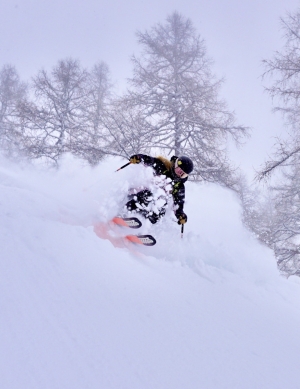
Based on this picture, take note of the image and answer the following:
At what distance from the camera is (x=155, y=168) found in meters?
5.27

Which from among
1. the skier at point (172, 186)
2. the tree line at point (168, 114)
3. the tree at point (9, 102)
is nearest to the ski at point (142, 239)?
the skier at point (172, 186)

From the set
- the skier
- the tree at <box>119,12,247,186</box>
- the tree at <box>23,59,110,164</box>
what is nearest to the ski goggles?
the skier

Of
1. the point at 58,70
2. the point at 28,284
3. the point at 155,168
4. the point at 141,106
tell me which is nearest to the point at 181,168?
the point at 155,168

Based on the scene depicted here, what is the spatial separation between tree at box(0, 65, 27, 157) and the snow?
13.3m

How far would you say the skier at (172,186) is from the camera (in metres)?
4.93

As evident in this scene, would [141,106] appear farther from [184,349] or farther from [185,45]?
[184,349]

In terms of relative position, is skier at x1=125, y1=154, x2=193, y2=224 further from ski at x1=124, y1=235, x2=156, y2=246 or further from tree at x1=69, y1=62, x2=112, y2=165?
tree at x1=69, y1=62, x2=112, y2=165

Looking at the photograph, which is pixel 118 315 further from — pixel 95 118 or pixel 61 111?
pixel 61 111

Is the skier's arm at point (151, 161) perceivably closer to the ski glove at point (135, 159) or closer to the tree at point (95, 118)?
the ski glove at point (135, 159)

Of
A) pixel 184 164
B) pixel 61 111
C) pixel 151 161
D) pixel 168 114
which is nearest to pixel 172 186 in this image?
pixel 184 164

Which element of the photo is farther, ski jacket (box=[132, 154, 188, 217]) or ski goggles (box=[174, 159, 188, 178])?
ski jacket (box=[132, 154, 188, 217])

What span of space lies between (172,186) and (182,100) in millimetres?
6439

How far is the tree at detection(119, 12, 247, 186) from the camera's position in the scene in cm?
990

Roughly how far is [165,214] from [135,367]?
3752 millimetres
